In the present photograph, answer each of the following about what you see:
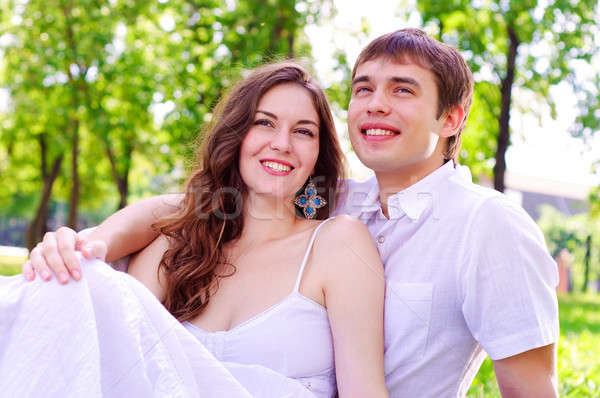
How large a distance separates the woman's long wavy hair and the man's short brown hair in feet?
1.43

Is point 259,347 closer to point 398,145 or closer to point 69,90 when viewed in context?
point 398,145

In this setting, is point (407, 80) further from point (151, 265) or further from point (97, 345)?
point (97, 345)

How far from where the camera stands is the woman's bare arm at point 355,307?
2311 mm

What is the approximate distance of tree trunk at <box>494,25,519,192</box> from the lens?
10914 millimetres

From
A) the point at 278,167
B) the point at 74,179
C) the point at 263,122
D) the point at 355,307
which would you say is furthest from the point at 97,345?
the point at 74,179

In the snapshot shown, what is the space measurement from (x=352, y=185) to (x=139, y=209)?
1.13 m

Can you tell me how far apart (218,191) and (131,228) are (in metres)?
0.50

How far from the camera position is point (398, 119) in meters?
2.61

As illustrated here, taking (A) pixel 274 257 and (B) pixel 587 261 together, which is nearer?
(A) pixel 274 257

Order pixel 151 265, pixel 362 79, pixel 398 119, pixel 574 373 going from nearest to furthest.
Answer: pixel 398 119
pixel 362 79
pixel 151 265
pixel 574 373

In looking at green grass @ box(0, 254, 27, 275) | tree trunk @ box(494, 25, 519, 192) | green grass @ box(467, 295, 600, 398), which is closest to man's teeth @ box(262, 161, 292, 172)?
green grass @ box(467, 295, 600, 398)

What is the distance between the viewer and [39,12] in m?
13.7

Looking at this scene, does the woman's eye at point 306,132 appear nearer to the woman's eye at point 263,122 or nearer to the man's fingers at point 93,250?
the woman's eye at point 263,122

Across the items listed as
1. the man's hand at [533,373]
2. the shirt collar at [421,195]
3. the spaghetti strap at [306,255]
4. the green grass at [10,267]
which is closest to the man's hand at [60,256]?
the spaghetti strap at [306,255]
